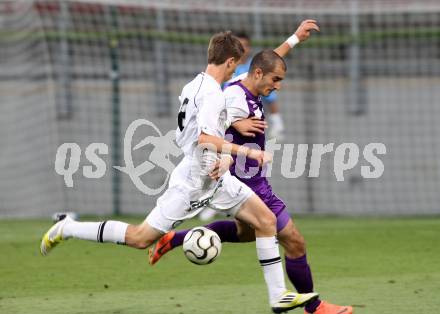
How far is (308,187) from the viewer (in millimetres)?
14820

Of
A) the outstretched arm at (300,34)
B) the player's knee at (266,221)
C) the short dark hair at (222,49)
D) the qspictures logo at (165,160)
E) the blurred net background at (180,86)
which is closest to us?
the player's knee at (266,221)

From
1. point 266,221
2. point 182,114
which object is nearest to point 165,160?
point 182,114

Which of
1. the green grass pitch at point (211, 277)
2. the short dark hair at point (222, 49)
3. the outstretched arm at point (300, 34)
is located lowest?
the green grass pitch at point (211, 277)

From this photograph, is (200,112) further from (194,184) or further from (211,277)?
(211,277)

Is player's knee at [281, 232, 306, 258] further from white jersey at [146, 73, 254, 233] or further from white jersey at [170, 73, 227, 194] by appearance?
white jersey at [170, 73, 227, 194]

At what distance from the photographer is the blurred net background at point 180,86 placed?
14.8 metres

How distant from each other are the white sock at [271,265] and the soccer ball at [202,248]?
12.5 inches

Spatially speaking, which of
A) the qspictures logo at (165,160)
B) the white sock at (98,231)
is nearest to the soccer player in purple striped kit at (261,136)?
the white sock at (98,231)

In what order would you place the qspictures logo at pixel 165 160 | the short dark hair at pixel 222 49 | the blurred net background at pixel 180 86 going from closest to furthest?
1. the short dark hair at pixel 222 49
2. the qspictures logo at pixel 165 160
3. the blurred net background at pixel 180 86

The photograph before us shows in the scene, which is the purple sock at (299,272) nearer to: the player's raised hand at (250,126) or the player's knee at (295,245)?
the player's knee at (295,245)

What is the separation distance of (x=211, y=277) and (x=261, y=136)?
203 centimetres

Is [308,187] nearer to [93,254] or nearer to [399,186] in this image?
[399,186]

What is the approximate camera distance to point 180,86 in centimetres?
1691

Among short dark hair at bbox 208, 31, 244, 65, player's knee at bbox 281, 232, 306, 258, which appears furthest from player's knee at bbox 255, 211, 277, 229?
short dark hair at bbox 208, 31, 244, 65
